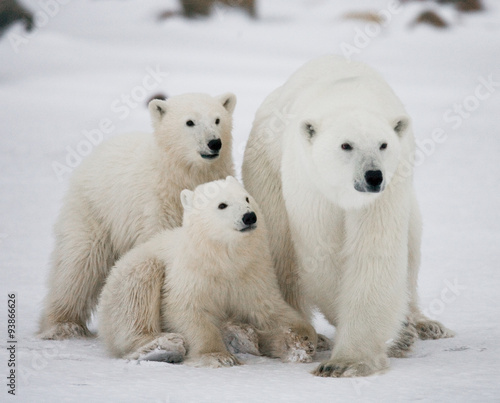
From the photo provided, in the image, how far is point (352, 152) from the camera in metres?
4.15

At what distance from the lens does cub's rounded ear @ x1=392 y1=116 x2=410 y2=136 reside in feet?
14.2

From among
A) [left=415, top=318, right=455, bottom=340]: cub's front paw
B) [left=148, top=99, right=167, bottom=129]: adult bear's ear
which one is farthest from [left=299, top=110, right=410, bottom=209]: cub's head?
[left=415, top=318, right=455, bottom=340]: cub's front paw

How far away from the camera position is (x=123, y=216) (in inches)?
210

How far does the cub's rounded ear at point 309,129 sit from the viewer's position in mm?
4371

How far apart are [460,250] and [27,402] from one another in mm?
4666

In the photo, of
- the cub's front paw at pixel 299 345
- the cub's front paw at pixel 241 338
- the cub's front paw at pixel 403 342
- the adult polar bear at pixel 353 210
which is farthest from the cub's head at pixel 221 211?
the cub's front paw at pixel 403 342

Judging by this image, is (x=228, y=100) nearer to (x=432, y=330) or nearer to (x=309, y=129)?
(x=309, y=129)

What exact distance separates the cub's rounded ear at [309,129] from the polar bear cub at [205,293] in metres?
0.56

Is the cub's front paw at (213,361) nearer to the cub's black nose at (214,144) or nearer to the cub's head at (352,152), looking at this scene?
the cub's head at (352,152)

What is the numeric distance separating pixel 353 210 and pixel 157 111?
5.50 feet

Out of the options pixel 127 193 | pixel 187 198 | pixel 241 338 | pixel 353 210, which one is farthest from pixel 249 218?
pixel 127 193

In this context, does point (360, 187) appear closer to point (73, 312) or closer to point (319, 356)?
point (319, 356)

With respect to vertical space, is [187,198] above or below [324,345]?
above

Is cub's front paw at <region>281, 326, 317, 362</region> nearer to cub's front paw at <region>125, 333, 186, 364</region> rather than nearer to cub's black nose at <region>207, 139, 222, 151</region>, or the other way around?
cub's front paw at <region>125, 333, 186, 364</region>
